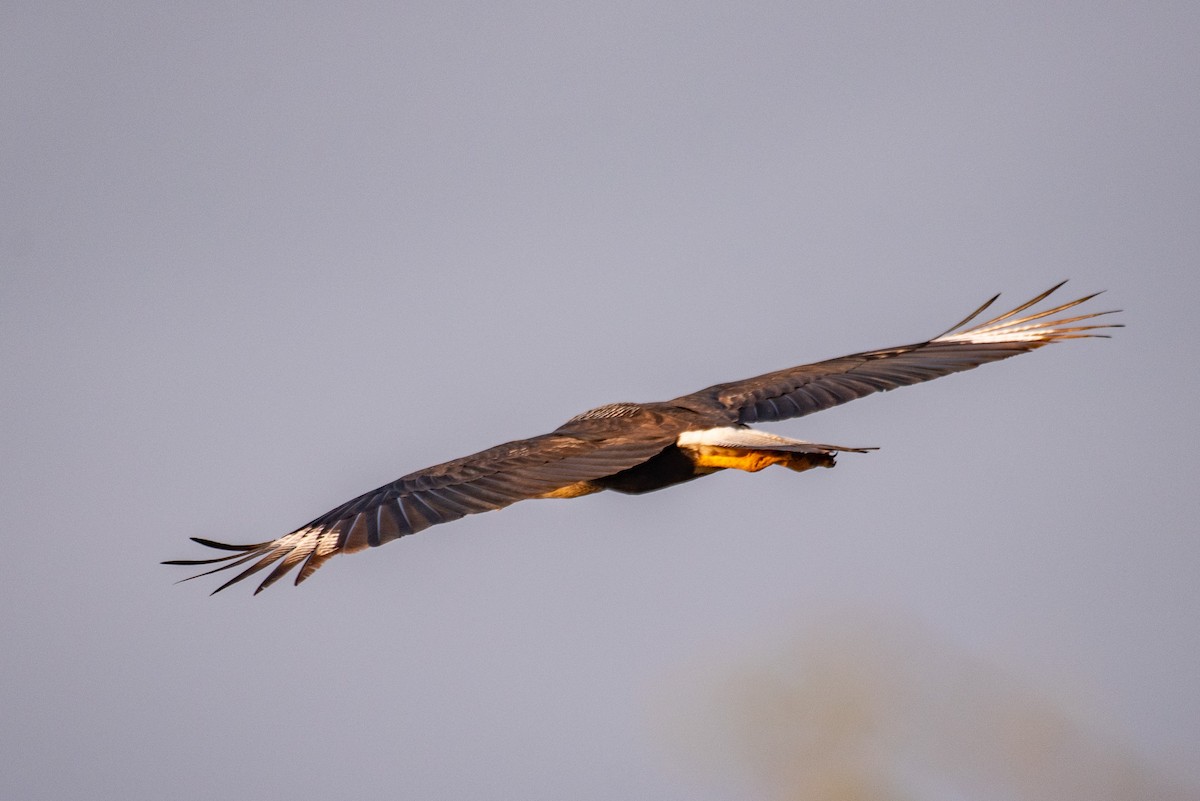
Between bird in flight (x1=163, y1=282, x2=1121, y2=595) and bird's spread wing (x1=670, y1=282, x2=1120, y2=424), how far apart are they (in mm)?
13

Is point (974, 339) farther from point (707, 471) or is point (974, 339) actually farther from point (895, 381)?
point (707, 471)

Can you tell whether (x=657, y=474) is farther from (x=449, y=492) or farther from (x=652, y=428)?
(x=449, y=492)

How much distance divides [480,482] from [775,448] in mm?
2522

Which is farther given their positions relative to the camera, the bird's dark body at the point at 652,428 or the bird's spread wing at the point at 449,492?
the bird's dark body at the point at 652,428

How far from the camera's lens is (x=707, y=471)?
582 inches

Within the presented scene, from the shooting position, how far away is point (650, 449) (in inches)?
546

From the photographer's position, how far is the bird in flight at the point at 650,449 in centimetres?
1300

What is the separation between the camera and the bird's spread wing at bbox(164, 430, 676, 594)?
12.7 meters

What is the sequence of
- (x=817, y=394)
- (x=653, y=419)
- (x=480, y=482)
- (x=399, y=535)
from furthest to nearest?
1. (x=817, y=394)
2. (x=653, y=419)
3. (x=480, y=482)
4. (x=399, y=535)

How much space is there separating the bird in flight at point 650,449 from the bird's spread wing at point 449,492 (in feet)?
0.04

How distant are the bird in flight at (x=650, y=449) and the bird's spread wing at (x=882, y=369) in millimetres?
13

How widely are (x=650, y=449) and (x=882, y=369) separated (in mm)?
3401

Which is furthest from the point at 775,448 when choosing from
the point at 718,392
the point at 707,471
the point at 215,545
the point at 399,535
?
the point at 215,545

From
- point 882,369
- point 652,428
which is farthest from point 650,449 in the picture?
point 882,369
